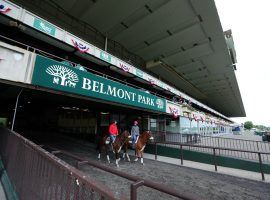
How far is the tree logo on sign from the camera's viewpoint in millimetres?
6730

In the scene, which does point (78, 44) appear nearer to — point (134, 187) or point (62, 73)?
point (62, 73)

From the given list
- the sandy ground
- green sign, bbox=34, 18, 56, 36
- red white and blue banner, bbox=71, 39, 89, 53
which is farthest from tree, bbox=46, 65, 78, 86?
red white and blue banner, bbox=71, 39, 89, 53

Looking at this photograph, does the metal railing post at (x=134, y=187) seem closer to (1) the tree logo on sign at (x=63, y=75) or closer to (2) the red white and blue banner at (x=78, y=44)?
(1) the tree logo on sign at (x=63, y=75)

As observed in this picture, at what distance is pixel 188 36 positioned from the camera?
1734 cm

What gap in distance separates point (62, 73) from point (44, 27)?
229 inches

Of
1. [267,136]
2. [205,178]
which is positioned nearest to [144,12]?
[205,178]

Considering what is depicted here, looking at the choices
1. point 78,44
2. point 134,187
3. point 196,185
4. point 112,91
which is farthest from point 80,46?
point 134,187

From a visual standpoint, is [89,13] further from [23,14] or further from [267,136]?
[267,136]

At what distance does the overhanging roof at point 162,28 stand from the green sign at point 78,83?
7.66 metres

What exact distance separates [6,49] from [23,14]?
4.90 metres

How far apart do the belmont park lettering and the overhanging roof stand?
7693 mm

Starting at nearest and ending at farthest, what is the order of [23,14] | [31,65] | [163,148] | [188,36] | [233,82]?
1. [31,65]
2. [23,14]
3. [163,148]
4. [188,36]
5. [233,82]

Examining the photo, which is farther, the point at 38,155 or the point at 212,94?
the point at 212,94

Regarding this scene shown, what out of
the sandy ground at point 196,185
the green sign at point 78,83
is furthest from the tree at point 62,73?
the sandy ground at point 196,185
